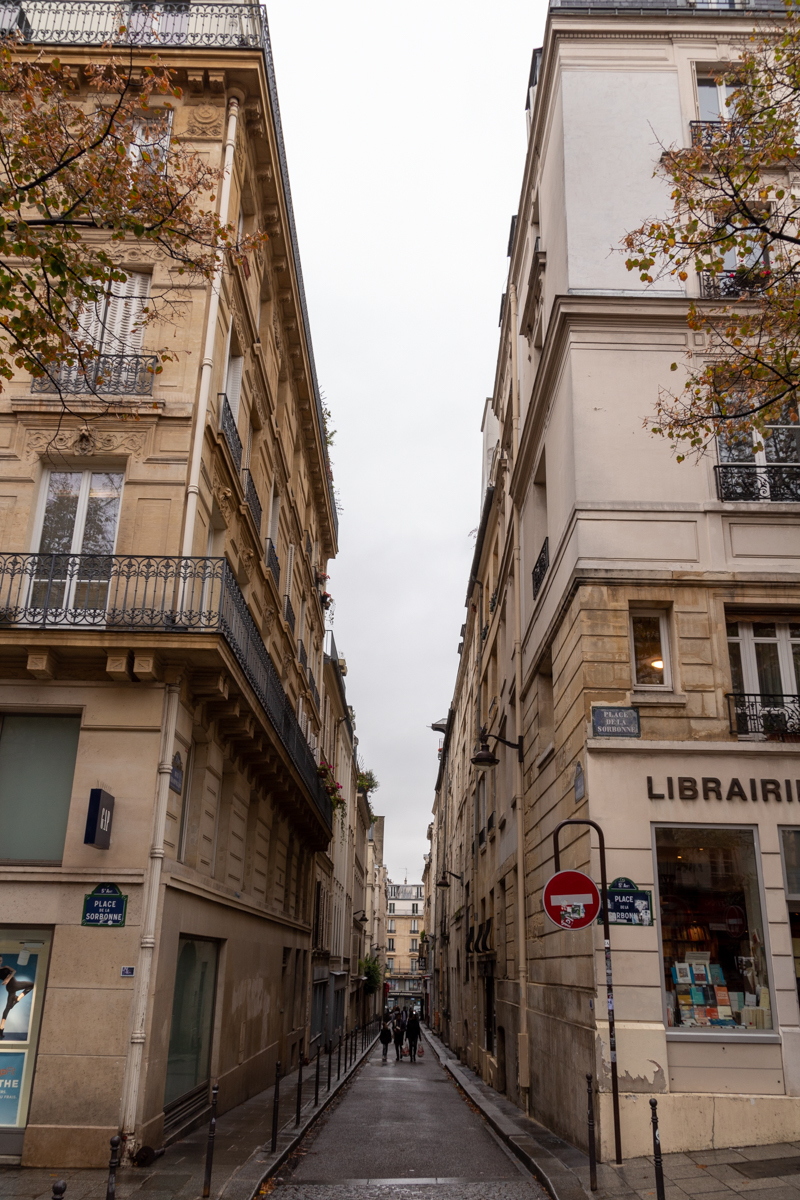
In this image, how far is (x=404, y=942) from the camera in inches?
5507

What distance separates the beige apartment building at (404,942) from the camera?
12962 centimetres

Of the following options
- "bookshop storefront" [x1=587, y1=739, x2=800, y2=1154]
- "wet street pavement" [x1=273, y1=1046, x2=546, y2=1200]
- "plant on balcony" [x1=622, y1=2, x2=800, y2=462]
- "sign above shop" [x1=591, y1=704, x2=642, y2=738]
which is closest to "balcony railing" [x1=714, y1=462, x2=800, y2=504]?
"plant on balcony" [x1=622, y1=2, x2=800, y2=462]

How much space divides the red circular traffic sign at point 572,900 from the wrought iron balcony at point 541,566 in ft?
21.2

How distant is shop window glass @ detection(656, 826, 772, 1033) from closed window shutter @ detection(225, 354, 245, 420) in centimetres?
→ 997

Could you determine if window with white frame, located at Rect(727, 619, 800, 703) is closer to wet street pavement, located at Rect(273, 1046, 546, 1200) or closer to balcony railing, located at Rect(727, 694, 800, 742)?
balcony railing, located at Rect(727, 694, 800, 742)

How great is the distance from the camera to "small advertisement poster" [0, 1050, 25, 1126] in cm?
1012

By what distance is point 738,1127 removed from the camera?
971 centimetres

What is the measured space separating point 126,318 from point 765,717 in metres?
10.4

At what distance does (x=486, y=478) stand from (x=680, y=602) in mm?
19690

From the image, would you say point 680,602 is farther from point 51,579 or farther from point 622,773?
point 51,579

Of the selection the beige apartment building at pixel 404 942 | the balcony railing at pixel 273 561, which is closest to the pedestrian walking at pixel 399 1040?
the balcony railing at pixel 273 561

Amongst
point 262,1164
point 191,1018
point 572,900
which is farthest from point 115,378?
point 262,1164

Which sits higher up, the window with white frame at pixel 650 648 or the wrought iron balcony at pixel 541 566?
the wrought iron balcony at pixel 541 566

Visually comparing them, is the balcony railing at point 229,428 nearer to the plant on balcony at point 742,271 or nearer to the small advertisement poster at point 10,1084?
the plant on balcony at point 742,271
